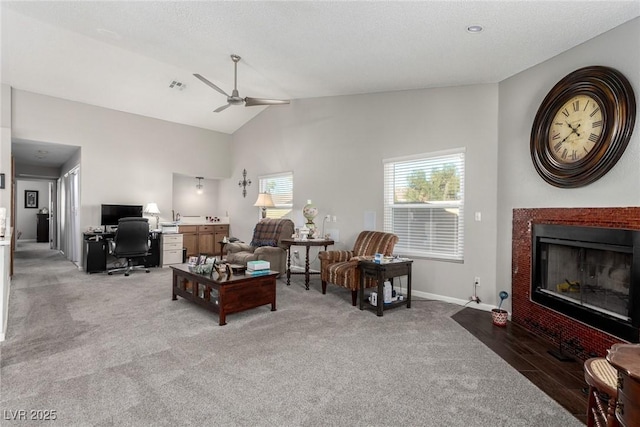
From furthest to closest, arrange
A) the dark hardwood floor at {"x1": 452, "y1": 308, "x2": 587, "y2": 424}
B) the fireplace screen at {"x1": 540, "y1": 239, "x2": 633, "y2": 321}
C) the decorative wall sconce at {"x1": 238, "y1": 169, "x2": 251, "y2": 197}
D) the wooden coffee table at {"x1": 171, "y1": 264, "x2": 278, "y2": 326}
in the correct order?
the decorative wall sconce at {"x1": 238, "y1": 169, "x2": 251, "y2": 197} < the wooden coffee table at {"x1": 171, "y1": 264, "x2": 278, "y2": 326} < the fireplace screen at {"x1": 540, "y1": 239, "x2": 633, "y2": 321} < the dark hardwood floor at {"x1": 452, "y1": 308, "x2": 587, "y2": 424}

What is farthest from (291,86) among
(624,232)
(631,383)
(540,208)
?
(631,383)

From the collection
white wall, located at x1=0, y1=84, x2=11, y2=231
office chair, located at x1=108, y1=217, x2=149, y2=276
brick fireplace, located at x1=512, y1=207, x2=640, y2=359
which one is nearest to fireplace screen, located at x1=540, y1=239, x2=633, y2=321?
brick fireplace, located at x1=512, y1=207, x2=640, y2=359

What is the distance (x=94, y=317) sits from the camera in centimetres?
349

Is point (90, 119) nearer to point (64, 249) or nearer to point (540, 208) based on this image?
point (64, 249)

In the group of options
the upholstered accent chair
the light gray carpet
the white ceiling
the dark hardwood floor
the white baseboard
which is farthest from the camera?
the upholstered accent chair

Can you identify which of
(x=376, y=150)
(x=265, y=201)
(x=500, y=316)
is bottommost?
(x=500, y=316)

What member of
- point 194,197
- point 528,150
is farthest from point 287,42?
point 194,197

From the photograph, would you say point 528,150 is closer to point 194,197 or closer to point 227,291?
point 227,291

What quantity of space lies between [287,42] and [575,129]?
2.89 m

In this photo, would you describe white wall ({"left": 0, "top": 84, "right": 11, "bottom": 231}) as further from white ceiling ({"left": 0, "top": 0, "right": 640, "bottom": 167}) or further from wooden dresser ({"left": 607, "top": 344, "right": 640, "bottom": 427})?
wooden dresser ({"left": 607, "top": 344, "right": 640, "bottom": 427})

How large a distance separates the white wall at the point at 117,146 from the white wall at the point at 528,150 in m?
6.41

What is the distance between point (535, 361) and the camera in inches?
102

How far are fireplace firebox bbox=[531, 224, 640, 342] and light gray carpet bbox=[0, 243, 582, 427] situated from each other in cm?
83

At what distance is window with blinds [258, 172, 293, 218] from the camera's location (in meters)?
6.55
